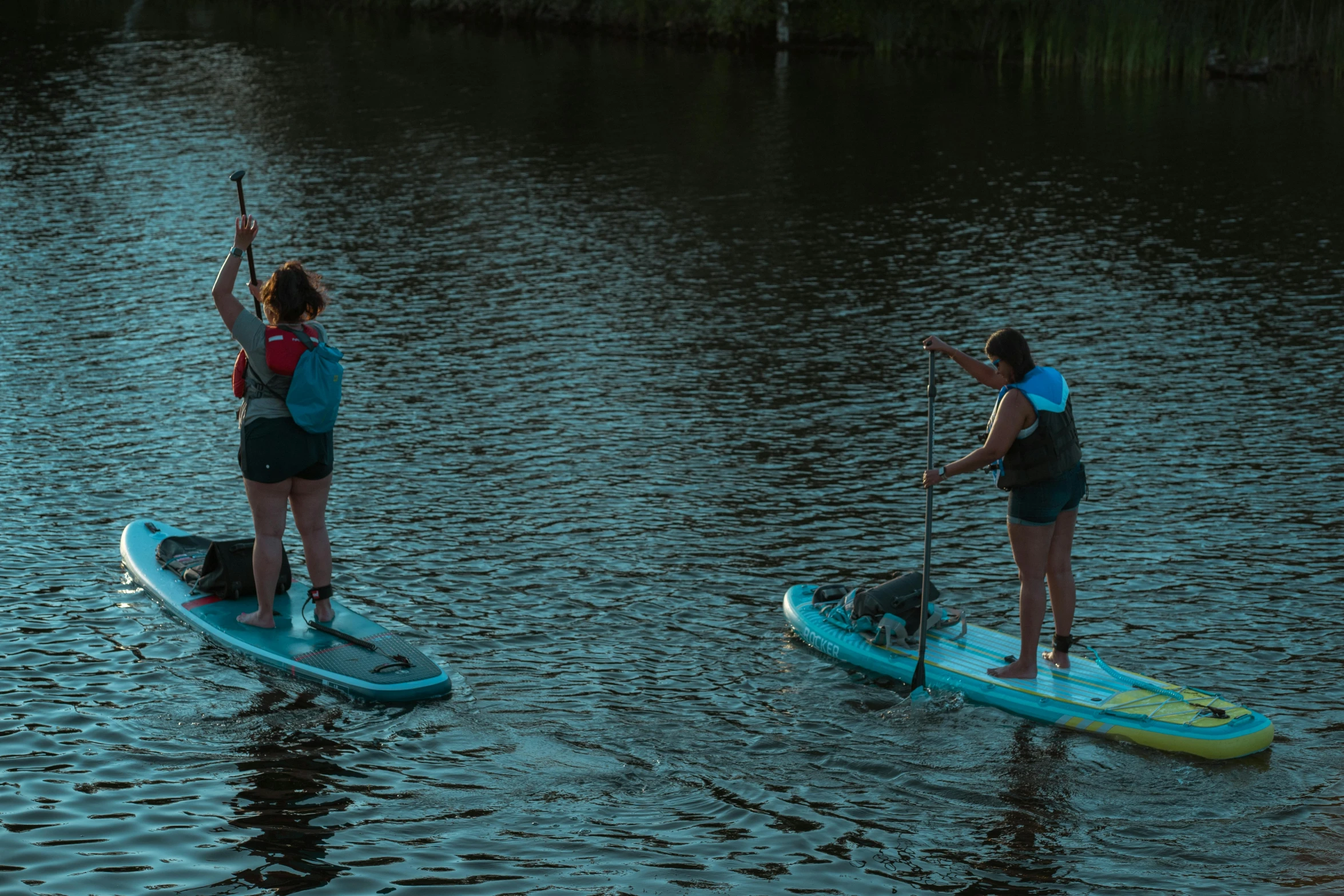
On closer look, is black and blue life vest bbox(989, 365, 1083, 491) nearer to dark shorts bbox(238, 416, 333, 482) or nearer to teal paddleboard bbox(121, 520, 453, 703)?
teal paddleboard bbox(121, 520, 453, 703)

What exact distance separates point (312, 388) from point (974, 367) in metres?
3.69

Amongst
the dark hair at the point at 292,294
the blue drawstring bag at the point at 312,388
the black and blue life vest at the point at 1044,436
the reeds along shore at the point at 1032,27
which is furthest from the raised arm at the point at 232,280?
the reeds along shore at the point at 1032,27

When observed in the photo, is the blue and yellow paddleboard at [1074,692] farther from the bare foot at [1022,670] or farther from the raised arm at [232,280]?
the raised arm at [232,280]

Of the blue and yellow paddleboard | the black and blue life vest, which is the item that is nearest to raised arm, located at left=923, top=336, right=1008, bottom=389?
the black and blue life vest

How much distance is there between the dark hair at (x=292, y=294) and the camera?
8.17 m

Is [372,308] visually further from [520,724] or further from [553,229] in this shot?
[520,724]

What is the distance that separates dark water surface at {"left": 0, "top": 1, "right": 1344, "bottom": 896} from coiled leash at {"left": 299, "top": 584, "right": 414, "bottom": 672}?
0.34 metres

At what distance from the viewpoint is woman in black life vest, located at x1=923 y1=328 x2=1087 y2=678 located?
783 cm

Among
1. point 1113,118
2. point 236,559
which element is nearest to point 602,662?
point 236,559

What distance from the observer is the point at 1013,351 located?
25.6ft

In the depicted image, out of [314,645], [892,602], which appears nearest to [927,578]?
[892,602]

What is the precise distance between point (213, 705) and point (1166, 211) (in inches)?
746

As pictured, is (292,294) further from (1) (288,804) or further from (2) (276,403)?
(1) (288,804)

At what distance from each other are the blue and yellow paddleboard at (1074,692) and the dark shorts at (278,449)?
3.27 m
